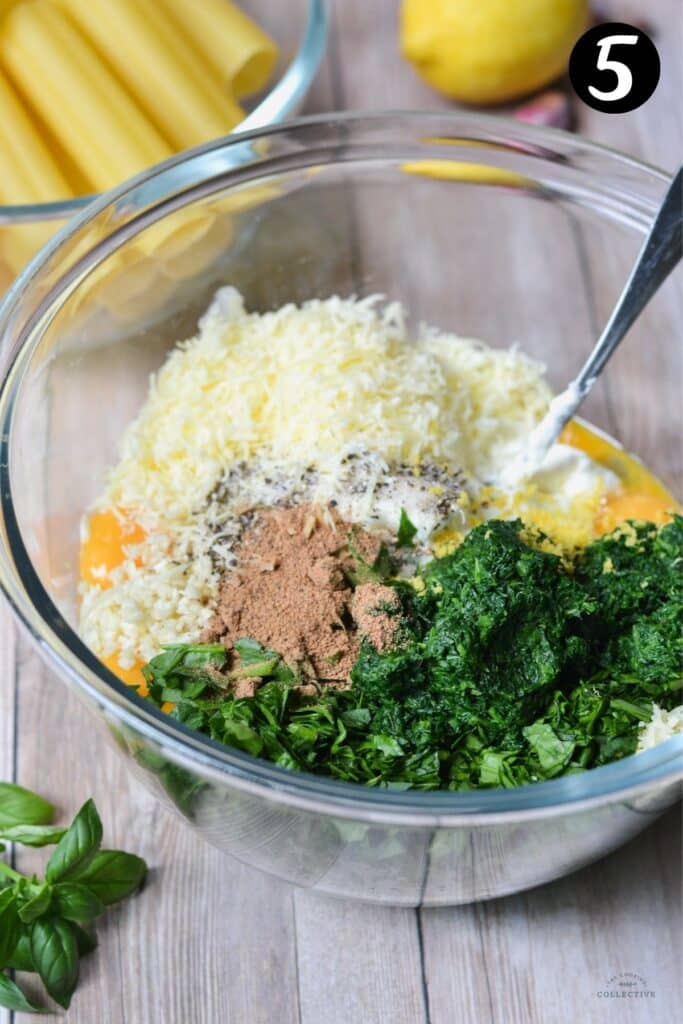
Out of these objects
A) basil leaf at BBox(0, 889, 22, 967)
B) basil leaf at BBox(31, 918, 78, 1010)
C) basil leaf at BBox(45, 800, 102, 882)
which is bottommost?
basil leaf at BBox(31, 918, 78, 1010)

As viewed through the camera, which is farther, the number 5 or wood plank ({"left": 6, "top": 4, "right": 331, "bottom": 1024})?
the number 5

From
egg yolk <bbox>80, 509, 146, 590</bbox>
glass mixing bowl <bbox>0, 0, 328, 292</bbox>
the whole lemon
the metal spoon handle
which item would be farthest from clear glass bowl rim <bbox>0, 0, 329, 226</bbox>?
the metal spoon handle

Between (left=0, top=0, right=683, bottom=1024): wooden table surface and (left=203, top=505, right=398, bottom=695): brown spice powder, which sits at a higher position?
(left=203, top=505, right=398, bottom=695): brown spice powder

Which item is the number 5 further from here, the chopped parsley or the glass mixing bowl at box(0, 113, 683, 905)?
the chopped parsley

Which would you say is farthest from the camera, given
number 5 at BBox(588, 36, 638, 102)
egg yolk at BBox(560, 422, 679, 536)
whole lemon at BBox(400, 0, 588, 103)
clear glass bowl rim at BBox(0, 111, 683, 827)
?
whole lemon at BBox(400, 0, 588, 103)

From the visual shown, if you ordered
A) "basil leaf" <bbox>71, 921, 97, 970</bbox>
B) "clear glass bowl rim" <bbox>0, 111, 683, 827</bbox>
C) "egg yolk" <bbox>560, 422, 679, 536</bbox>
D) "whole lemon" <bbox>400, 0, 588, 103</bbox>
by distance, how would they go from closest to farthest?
"clear glass bowl rim" <bbox>0, 111, 683, 827</bbox>
"basil leaf" <bbox>71, 921, 97, 970</bbox>
"egg yolk" <bbox>560, 422, 679, 536</bbox>
"whole lemon" <bbox>400, 0, 588, 103</bbox>

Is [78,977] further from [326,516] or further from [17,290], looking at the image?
[17,290]

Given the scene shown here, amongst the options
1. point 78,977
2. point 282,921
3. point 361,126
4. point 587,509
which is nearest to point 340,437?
point 587,509

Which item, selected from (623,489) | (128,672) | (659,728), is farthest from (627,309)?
(128,672)
